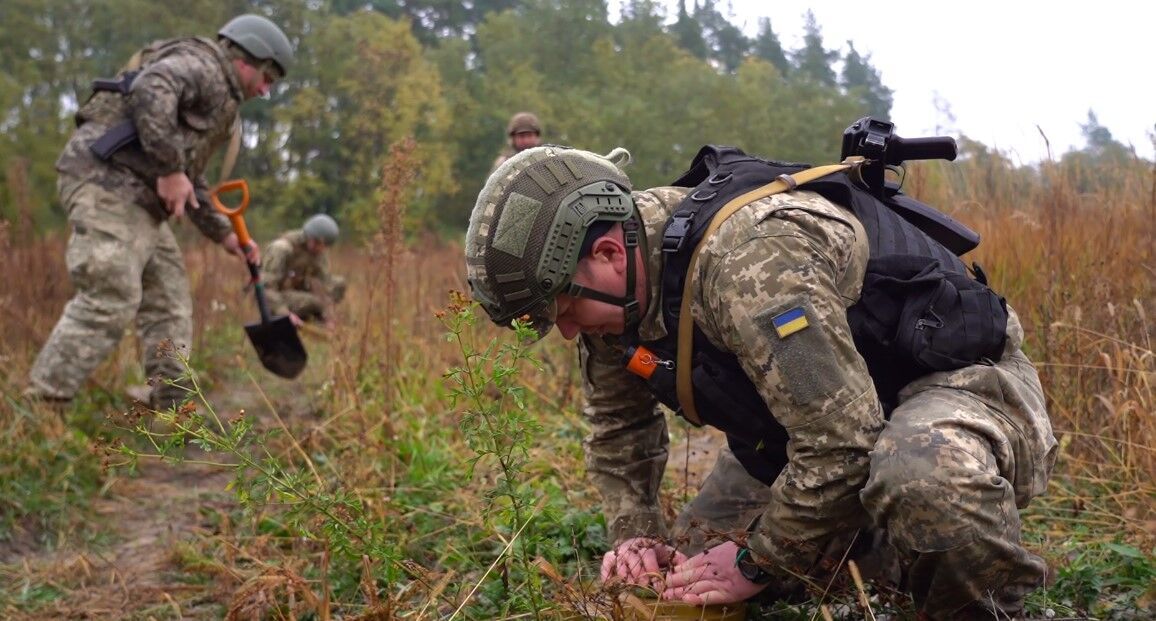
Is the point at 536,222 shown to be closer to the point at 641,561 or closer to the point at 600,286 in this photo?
the point at 600,286

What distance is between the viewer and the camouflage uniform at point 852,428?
1930 mm

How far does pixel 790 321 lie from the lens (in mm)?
1921

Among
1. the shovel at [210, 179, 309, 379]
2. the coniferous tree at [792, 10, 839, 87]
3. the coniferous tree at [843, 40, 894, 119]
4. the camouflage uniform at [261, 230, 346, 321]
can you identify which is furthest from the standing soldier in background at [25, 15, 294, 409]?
the coniferous tree at [792, 10, 839, 87]

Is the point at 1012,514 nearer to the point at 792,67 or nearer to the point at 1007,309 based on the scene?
the point at 1007,309

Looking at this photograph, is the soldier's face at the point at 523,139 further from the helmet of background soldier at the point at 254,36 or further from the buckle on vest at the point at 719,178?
the buckle on vest at the point at 719,178

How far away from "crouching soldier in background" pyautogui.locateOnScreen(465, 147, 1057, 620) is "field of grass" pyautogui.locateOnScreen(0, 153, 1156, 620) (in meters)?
0.21

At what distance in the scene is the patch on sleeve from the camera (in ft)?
6.30

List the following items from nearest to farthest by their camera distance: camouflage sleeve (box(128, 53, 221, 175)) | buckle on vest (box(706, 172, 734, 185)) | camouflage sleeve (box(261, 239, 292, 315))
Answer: buckle on vest (box(706, 172, 734, 185)) < camouflage sleeve (box(128, 53, 221, 175)) < camouflage sleeve (box(261, 239, 292, 315))

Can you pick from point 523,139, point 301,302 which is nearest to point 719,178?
point 523,139

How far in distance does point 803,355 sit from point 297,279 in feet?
29.2

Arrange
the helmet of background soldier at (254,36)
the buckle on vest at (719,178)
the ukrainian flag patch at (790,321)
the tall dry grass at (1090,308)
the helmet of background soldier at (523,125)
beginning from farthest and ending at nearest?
the helmet of background soldier at (523,125), the helmet of background soldier at (254,36), the tall dry grass at (1090,308), the buckle on vest at (719,178), the ukrainian flag patch at (790,321)

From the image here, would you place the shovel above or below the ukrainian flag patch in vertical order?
below

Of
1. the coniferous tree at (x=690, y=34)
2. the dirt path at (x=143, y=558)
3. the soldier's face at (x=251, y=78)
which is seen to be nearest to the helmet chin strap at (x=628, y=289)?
the dirt path at (x=143, y=558)

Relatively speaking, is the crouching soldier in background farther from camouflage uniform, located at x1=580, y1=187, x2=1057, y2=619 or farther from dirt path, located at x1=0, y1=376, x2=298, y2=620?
dirt path, located at x1=0, y1=376, x2=298, y2=620
